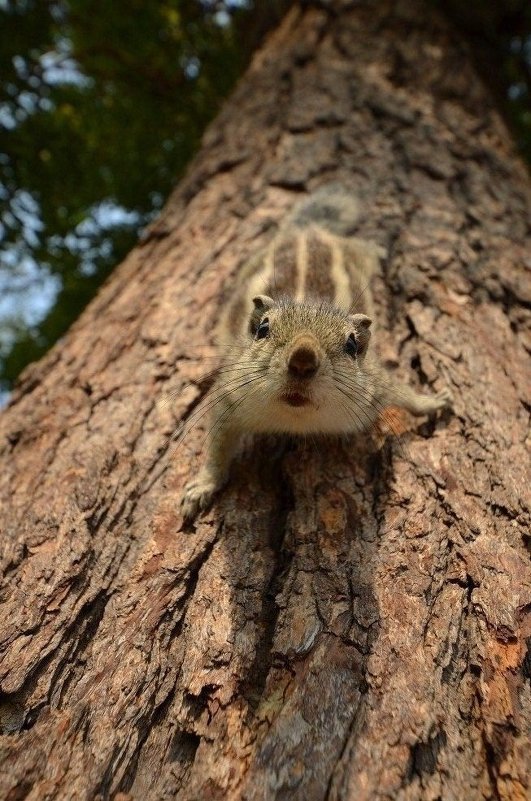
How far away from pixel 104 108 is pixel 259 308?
3.80m

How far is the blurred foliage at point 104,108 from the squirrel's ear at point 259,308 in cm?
235

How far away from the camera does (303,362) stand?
216cm

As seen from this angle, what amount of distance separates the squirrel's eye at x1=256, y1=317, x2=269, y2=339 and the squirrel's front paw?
0.69 meters

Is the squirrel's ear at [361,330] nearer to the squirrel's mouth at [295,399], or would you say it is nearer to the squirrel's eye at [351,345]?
the squirrel's eye at [351,345]

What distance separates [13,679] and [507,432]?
1845 millimetres

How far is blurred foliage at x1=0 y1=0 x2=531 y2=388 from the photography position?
454 centimetres

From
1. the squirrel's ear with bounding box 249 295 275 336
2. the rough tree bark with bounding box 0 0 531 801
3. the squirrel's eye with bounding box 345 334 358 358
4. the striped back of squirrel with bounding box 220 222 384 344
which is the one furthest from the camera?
the striped back of squirrel with bounding box 220 222 384 344

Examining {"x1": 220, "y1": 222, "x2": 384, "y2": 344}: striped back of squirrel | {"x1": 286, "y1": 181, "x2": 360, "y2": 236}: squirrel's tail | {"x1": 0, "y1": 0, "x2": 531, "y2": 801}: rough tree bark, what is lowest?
{"x1": 0, "y1": 0, "x2": 531, "y2": 801}: rough tree bark

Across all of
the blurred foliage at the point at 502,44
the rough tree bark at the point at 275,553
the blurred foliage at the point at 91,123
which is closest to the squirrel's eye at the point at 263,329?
the rough tree bark at the point at 275,553

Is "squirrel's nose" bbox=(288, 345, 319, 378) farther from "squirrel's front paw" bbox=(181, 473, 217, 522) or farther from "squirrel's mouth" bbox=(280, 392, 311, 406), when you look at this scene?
"squirrel's front paw" bbox=(181, 473, 217, 522)

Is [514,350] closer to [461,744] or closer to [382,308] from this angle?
[382,308]

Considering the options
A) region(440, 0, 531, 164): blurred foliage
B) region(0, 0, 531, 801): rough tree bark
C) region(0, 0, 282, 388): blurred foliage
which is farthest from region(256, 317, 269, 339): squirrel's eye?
region(440, 0, 531, 164): blurred foliage

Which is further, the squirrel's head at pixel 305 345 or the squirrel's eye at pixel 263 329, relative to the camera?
the squirrel's eye at pixel 263 329

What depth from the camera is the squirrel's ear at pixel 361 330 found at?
2.57 meters
